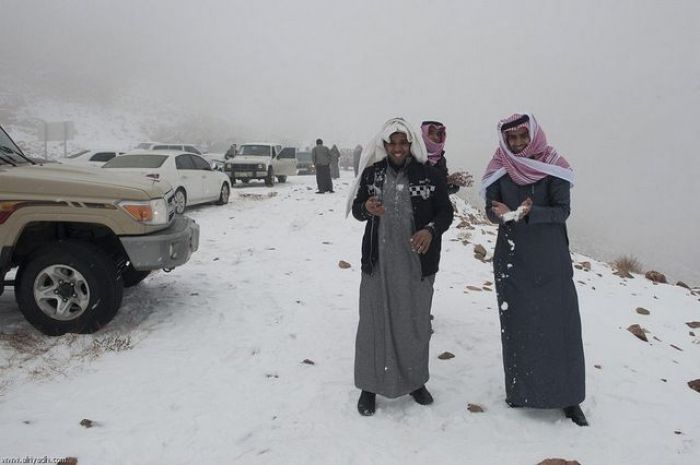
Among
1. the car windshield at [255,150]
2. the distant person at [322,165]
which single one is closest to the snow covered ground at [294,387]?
the distant person at [322,165]

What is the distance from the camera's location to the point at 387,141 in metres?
3.16

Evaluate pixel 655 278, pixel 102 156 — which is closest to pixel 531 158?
pixel 655 278

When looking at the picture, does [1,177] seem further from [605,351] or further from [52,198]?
[605,351]

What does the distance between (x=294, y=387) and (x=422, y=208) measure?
170 centimetres

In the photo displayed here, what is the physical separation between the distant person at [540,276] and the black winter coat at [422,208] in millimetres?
357

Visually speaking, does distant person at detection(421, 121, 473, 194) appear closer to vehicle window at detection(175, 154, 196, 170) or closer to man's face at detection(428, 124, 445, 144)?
man's face at detection(428, 124, 445, 144)

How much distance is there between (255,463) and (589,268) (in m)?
7.26

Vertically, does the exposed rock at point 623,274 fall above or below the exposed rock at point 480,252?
below

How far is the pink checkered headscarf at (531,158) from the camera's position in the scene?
2.99 metres

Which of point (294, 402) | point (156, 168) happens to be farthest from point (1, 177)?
point (156, 168)

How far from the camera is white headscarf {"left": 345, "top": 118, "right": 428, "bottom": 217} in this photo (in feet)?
10.2

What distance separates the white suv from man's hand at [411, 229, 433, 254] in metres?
16.5

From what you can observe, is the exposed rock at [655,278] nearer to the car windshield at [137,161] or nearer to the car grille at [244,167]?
the car windshield at [137,161]

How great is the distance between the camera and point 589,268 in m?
8.15
